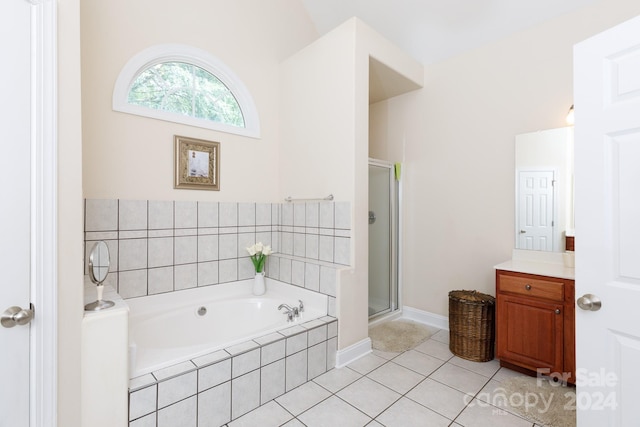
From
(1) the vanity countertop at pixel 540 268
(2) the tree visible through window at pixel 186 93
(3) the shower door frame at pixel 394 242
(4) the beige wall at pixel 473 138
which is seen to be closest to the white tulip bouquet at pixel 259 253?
(2) the tree visible through window at pixel 186 93

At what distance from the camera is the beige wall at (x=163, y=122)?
2090 millimetres

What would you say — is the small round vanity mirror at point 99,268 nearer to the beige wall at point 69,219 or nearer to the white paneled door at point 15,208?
the beige wall at point 69,219

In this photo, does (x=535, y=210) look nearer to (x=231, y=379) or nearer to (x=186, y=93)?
(x=231, y=379)

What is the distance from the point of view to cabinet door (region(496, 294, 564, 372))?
1970 mm

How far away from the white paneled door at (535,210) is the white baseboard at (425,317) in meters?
1.07

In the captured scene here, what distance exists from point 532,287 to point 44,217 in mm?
2783

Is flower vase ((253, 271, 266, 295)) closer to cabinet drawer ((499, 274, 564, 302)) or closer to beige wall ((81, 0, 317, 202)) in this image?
beige wall ((81, 0, 317, 202))

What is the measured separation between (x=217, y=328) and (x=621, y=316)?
2.46 m

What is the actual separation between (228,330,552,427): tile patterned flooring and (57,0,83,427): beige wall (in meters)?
0.83

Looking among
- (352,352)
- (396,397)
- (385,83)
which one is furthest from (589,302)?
(385,83)

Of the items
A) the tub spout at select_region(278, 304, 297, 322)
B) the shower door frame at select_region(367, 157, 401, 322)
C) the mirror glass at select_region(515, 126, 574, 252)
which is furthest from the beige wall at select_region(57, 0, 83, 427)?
the mirror glass at select_region(515, 126, 574, 252)

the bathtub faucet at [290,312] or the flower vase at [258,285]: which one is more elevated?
the flower vase at [258,285]

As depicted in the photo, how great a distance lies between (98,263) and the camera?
5.18ft

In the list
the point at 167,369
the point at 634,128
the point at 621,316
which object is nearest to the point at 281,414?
the point at 167,369
